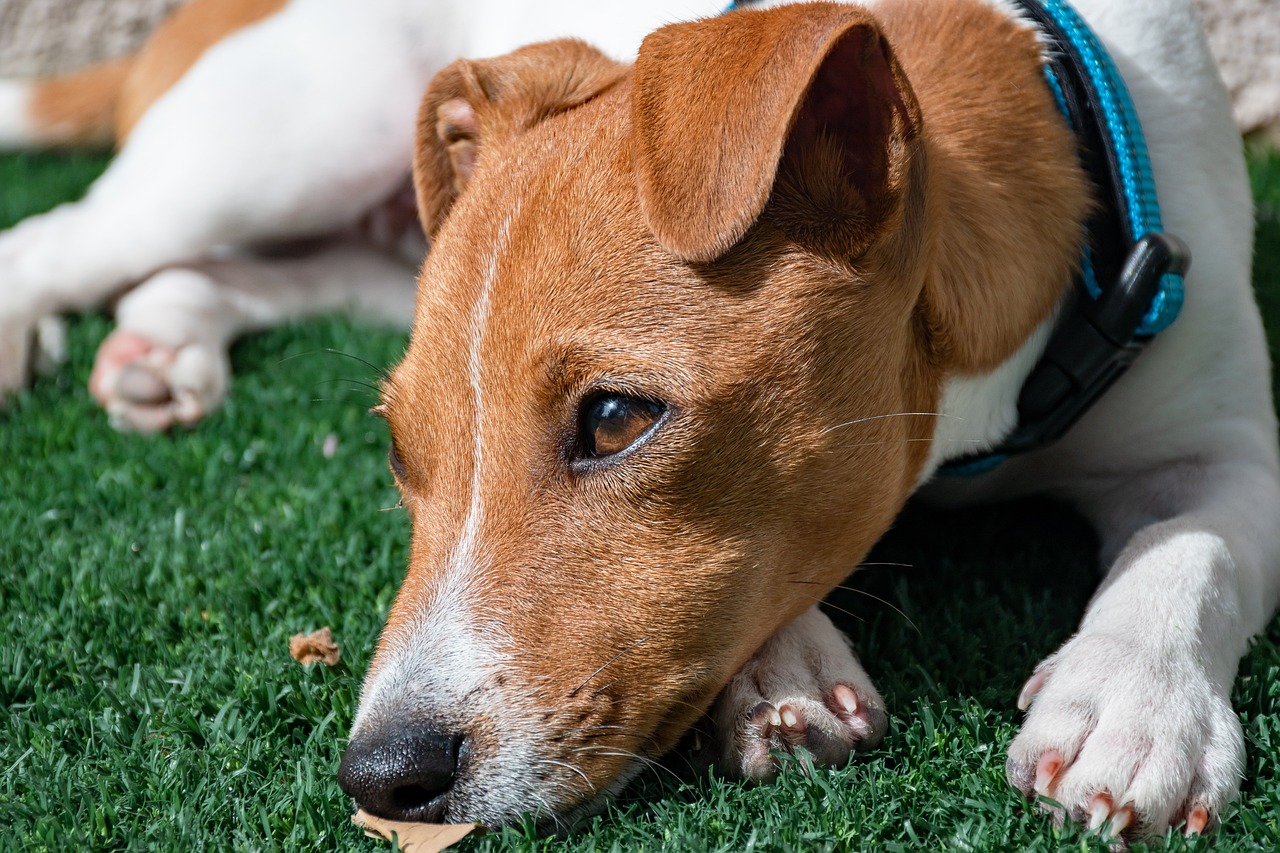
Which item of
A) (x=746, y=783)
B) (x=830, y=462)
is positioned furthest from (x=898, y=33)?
(x=746, y=783)

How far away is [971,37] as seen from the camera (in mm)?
2803

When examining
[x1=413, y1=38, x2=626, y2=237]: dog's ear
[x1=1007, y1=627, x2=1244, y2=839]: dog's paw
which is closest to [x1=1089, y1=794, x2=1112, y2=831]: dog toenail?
[x1=1007, y1=627, x2=1244, y2=839]: dog's paw

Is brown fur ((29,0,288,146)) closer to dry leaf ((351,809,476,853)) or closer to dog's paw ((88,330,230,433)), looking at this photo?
dog's paw ((88,330,230,433))

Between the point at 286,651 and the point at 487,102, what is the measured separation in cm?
132

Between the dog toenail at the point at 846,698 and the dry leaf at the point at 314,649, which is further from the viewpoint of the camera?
the dry leaf at the point at 314,649

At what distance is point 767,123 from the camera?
6.57 feet

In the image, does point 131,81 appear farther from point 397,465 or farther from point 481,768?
point 481,768

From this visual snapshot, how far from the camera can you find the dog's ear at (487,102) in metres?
2.83

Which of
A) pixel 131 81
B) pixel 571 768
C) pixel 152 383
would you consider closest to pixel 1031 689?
pixel 571 768

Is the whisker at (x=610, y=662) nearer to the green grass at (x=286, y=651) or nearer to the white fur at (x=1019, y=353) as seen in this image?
the white fur at (x=1019, y=353)

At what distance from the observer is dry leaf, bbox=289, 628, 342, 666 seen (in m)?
2.68

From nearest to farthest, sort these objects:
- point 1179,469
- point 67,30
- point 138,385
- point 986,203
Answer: point 986,203 → point 1179,469 → point 138,385 → point 67,30

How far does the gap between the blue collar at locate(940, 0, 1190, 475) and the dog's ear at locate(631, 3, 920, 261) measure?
713 millimetres

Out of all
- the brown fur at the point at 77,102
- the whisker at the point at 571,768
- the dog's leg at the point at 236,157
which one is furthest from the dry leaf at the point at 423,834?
the brown fur at the point at 77,102
